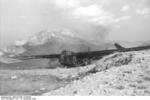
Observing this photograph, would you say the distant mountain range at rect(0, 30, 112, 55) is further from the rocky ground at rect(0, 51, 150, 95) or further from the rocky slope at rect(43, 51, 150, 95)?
the rocky slope at rect(43, 51, 150, 95)

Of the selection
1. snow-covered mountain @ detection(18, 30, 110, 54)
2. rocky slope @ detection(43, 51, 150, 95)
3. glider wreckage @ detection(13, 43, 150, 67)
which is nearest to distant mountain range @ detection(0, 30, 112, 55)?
snow-covered mountain @ detection(18, 30, 110, 54)

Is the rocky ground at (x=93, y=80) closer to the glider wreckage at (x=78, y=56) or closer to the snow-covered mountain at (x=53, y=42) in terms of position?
the glider wreckage at (x=78, y=56)

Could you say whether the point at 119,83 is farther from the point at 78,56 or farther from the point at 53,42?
the point at 78,56

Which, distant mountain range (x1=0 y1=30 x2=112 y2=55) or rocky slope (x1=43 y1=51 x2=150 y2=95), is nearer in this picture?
rocky slope (x1=43 y1=51 x2=150 y2=95)

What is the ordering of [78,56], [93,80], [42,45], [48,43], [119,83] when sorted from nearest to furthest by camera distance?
[119,83] < [93,80] < [42,45] < [48,43] < [78,56]

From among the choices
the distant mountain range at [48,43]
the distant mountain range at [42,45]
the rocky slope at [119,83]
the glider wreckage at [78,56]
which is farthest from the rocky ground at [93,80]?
the distant mountain range at [48,43]

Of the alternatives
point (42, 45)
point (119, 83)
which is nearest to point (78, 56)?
point (42, 45)

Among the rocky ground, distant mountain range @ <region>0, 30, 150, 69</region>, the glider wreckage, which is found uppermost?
distant mountain range @ <region>0, 30, 150, 69</region>

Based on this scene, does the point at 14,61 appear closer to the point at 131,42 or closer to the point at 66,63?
the point at 66,63

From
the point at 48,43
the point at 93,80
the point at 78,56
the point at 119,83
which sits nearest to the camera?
the point at 119,83

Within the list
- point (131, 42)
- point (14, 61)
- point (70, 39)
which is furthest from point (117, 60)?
point (14, 61)
